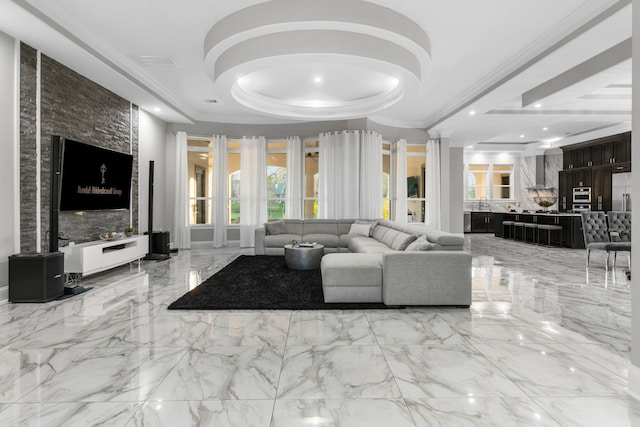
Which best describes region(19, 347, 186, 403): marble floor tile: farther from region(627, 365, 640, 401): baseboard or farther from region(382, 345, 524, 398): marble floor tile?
region(627, 365, 640, 401): baseboard

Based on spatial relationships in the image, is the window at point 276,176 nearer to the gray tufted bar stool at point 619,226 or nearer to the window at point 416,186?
the window at point 416,186

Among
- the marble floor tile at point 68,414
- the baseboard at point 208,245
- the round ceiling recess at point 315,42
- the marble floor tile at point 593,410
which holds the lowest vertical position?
the marble floor tile at point 68,414

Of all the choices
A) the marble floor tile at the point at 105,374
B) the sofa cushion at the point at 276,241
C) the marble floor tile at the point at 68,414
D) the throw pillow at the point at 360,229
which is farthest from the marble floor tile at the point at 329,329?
the throw pillow at the point at 360,229

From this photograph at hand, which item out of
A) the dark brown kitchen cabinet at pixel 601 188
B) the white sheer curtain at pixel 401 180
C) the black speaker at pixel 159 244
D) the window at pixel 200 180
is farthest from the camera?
the dark brown kitchen cabinet at pixel 601 188

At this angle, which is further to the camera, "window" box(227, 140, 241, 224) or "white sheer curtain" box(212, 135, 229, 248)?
"window" box(227, 140, 241, 224)

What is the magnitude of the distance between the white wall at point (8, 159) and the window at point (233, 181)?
186 inches

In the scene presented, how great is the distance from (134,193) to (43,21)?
3355 mm

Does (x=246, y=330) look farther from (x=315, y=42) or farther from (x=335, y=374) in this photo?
(x=315, y=42)

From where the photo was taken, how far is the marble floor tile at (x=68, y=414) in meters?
1.73

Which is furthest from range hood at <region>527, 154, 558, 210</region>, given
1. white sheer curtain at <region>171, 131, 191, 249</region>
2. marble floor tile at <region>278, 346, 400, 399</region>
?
marble floor tile at <region>278, 346, 400, 399</region>

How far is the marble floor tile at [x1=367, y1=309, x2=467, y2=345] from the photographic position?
9.10 feet

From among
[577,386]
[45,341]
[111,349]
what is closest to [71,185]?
[45,341]

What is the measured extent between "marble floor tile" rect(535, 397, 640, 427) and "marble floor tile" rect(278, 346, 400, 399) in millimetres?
789

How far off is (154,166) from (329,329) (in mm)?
5656
